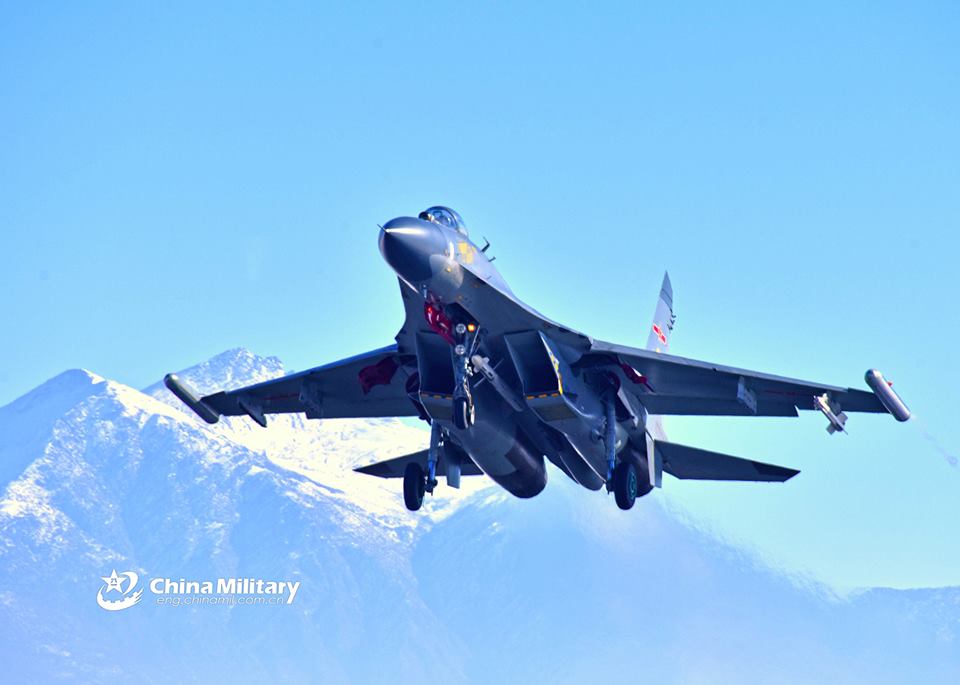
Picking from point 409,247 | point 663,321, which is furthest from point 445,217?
point 663,321

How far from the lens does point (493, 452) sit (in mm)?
33188

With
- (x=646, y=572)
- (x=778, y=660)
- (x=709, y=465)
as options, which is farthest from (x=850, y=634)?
(x=709, y=465)

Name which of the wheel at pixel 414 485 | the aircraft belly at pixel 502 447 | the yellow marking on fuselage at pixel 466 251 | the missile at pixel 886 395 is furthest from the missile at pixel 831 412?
the wheel at pixel 414 485

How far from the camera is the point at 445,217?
31.1 m

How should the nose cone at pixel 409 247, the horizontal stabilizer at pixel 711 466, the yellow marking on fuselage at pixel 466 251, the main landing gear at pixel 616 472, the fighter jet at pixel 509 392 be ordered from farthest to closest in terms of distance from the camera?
the horizontal stabilizer at pixel 711 466 → the main landing gear at pixel 616 472 → the fighter jet at pixel 509 392 → the yellow marking on fuselage at pixel 466 251 → the nose cone at pixel 409 247

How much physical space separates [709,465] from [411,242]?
12.0m

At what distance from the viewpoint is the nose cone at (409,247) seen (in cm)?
2880

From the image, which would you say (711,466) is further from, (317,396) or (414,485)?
(317,396)

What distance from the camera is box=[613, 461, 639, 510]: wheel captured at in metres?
33.8

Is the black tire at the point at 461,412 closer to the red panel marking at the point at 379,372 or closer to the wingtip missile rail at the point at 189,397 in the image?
the red panel marking at the point at 379,372

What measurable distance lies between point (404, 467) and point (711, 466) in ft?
26.6

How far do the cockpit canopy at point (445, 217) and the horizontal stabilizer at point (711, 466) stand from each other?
883 centimetres

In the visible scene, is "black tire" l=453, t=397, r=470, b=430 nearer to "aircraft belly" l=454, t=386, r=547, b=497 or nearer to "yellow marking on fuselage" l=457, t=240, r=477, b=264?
"aircraft belly" l=454, t=386, r=547, b=497

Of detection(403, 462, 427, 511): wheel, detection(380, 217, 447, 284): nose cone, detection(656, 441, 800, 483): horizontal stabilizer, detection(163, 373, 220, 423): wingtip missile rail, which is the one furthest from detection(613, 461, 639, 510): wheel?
detection(163, 373, 220, 423): wingtip missile rail
